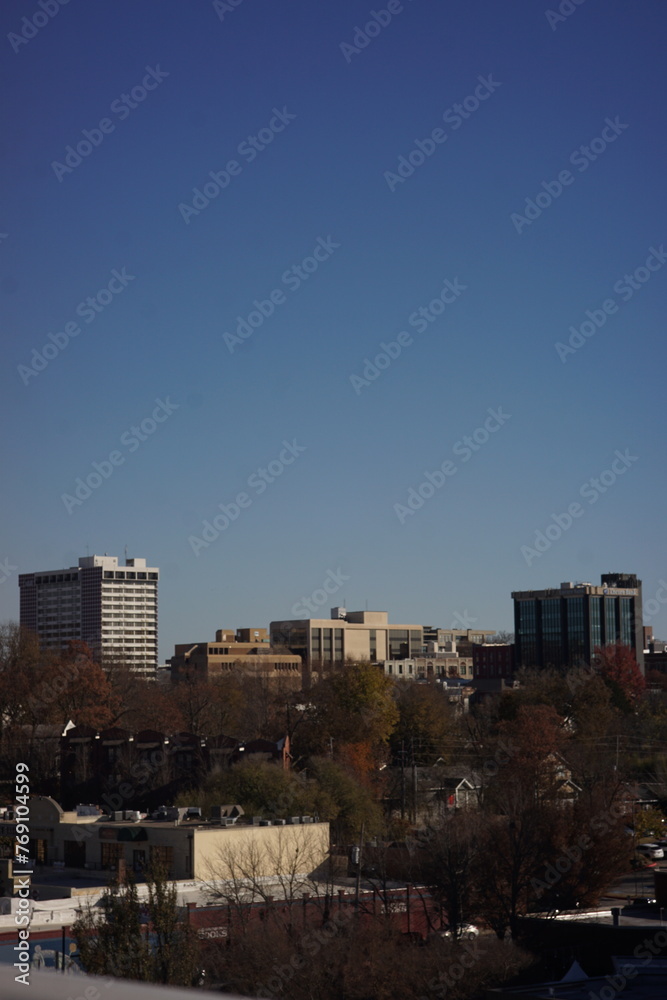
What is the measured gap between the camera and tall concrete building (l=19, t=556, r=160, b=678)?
164 m

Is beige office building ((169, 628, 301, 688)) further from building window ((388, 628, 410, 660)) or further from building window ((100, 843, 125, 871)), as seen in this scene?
building window ((100, 843, 125, 871))

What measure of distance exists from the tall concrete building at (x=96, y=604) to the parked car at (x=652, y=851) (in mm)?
125879

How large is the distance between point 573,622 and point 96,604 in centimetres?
7796

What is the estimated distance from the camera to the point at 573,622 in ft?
367

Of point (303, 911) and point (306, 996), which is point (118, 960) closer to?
point (306, 996)

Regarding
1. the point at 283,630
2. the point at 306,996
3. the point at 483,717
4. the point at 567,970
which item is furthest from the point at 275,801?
the point at 283,630

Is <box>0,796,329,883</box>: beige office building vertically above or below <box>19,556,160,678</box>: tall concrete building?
below

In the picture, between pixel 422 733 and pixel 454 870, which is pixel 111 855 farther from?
pixel 422 733

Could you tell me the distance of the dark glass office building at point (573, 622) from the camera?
111 meters

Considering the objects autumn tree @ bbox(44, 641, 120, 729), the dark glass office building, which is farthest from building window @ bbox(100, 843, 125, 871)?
the dark glass office building

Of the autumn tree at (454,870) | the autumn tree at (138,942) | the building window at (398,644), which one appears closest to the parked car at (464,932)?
the autumn tree at (454,870)

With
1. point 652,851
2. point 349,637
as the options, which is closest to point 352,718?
point 652,851

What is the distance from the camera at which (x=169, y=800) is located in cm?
4056

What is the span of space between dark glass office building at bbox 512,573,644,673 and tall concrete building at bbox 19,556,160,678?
6707cm
